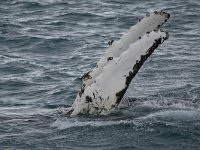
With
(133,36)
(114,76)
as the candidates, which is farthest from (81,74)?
(114,76)

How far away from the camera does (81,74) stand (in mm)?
19469

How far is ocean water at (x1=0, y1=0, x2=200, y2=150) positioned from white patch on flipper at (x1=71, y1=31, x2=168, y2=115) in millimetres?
599

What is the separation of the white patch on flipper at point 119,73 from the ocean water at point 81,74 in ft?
1.96

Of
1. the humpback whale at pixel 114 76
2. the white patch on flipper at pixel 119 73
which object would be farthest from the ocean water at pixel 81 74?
the white patch on flipper at pixel 119 73

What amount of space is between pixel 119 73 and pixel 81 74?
7.93 metres

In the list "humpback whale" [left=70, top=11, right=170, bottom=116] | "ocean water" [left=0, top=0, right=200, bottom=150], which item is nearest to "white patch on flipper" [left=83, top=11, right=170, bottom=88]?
"humpback whale" [left=70, top=11, right=170, bottom=116]

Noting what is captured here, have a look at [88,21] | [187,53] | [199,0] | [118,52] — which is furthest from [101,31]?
[118,52]

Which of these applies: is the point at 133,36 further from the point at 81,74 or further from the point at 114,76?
the point at 81,74

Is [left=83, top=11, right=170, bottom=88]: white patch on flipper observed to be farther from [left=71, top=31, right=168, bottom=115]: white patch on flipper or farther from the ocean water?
the ocean water

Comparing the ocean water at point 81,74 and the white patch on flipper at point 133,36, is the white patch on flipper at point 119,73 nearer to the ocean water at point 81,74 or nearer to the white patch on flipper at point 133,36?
the white patch on flipper at point 133,36

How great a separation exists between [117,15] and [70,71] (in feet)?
35.7

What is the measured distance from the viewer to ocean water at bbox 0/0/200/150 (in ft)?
39.2

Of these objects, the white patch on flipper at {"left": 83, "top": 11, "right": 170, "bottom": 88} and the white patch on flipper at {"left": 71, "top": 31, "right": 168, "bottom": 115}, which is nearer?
the white patch on flipper at {"left": 71, "top": 31, "right": 168, "bottom": 115}

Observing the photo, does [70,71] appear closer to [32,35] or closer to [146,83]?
[146,83]
